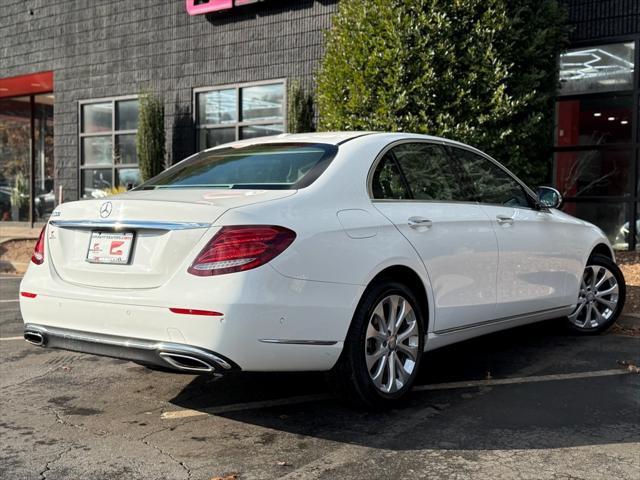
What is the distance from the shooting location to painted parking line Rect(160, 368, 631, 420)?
3969mm

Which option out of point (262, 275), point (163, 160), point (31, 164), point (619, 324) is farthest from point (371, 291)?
point (31, 164)

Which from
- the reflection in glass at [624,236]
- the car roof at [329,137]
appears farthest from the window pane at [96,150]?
the car roof at [329,137]

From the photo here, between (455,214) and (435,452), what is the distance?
169cm

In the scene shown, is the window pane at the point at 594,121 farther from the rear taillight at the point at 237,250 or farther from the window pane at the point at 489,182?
the rear taillight at the point at 237,250

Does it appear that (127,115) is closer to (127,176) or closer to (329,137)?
(127,176)

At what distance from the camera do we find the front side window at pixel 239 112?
12.9m

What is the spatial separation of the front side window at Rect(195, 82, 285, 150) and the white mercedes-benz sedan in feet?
26.9

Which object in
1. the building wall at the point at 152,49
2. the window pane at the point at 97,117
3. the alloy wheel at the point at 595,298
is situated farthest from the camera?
the window pane at the point at 97,117

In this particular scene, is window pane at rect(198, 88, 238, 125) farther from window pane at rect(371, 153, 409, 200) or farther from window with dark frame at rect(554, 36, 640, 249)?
window pane at rect(371, 153, 409, 200)

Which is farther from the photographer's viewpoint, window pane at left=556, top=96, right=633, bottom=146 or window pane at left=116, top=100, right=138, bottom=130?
window pane at left=116, top=100, right=138, bottom=130

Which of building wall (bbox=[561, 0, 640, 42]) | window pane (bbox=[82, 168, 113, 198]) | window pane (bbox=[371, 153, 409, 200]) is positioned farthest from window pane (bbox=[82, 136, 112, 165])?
window pane (bbox=[371, 153, 409, 200])

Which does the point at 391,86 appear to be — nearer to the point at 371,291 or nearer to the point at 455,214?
the point at 455,214

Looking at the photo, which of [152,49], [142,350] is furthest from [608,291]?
[152,49]

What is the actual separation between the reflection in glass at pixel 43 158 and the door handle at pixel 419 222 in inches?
559
